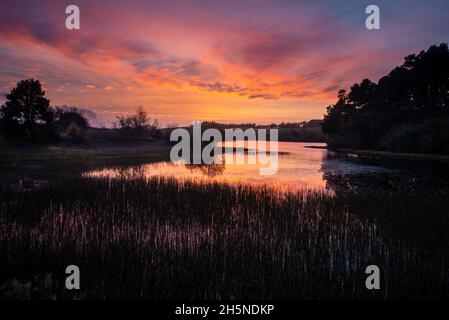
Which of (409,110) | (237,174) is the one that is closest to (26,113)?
(237,174)

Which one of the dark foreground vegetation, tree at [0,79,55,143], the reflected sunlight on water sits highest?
tree at [0,79,55,143]

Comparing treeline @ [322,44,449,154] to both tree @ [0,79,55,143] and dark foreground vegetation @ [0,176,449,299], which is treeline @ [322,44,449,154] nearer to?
dark foreground vegetation @ [0,176,449,299]

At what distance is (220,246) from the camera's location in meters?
9.80

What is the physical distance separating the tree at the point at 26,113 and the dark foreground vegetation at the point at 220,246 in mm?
47553

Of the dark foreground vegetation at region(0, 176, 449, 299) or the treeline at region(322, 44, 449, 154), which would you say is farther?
the treeline at region(322, 44, 449, 154)

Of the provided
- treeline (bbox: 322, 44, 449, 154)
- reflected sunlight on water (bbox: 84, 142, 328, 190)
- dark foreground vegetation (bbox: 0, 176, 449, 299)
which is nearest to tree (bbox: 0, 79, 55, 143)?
reflected sunlight on water (bbox: 84, 142, 328, 190)

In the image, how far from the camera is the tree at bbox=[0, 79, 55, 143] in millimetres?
56156

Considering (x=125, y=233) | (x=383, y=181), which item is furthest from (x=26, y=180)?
(x=383, y=181)

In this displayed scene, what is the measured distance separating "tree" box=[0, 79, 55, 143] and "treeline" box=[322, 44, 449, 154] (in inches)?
2933

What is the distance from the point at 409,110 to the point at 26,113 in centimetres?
8374

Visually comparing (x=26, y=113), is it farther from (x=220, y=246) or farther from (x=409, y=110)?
(x=409, y=110)

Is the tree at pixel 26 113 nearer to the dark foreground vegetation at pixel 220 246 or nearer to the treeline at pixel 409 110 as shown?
the dark foreground vegetation at pixel 220 246

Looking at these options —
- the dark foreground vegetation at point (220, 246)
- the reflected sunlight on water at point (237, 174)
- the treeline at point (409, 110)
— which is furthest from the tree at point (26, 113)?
the treeline at point (409, 110)
